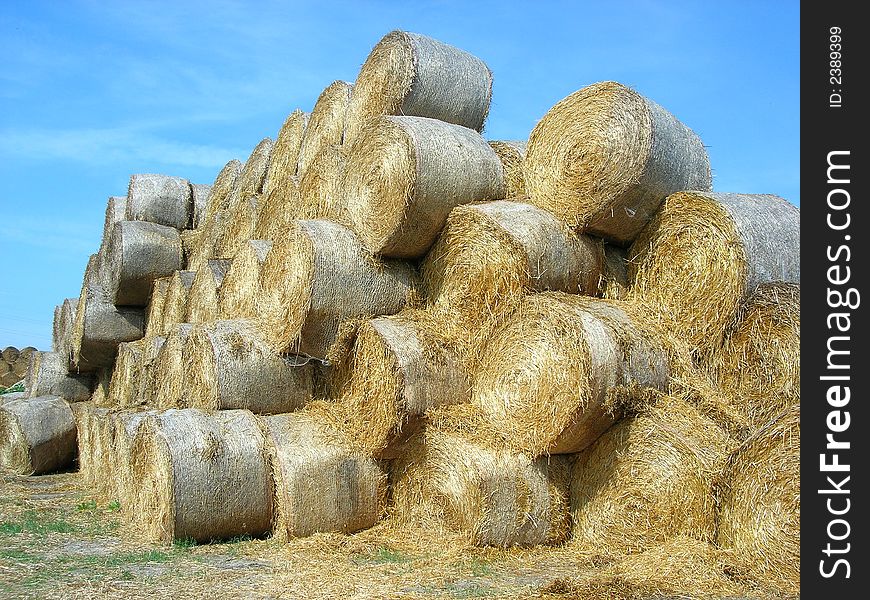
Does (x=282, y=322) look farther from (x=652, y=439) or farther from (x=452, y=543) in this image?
(x=652, y=439)

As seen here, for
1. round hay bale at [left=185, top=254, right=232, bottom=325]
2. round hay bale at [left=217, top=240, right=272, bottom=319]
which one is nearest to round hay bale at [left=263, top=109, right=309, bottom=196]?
round hay bale at [left=185, top=254, right=232, bottom=325]

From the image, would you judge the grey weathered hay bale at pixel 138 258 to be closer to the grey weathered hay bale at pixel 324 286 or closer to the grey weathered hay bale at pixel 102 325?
the grey weathered hay bale at pixel 102 325

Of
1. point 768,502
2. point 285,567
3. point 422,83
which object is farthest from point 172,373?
point 768,502

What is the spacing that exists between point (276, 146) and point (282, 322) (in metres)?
2.68

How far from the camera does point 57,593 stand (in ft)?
12.9

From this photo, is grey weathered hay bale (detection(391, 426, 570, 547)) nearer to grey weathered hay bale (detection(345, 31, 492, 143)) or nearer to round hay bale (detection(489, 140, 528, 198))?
round hay bale (detection(489, 140, 528, 198))

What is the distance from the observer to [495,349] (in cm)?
500

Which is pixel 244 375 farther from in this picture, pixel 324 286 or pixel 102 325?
pixel 102 325

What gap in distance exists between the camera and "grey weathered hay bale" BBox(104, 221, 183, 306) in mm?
8305

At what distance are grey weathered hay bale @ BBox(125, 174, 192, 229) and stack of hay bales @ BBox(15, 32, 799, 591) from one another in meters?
3.34

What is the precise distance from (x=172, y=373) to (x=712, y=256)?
147 inches

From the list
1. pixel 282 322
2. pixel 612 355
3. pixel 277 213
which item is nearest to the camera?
pixel 612 355
